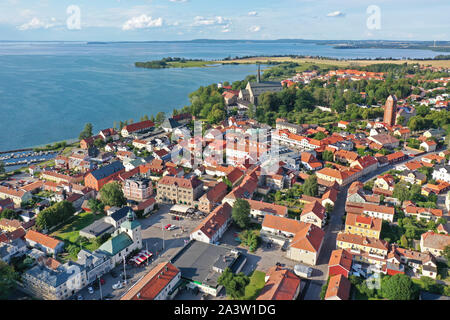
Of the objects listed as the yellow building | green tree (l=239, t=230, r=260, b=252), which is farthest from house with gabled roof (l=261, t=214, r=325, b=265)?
the yellow building

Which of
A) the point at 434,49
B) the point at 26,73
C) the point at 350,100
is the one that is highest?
the point at 434,49

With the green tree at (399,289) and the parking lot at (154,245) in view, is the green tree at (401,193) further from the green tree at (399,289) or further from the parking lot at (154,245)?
the parking lot at (154,245)

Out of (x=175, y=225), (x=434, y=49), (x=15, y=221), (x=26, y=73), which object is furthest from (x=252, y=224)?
(x=434, y=49)

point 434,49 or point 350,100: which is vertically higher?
point 434,49

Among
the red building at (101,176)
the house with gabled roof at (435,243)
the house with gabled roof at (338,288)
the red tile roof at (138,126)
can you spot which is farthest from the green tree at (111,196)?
the house with gabled roof at (435,243)

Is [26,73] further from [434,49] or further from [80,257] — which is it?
[434,49]

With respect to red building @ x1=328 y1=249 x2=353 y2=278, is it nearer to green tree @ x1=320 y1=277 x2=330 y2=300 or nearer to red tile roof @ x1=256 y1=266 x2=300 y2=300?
green tree @ x1=320 y1=277 x2=330 y2=300
